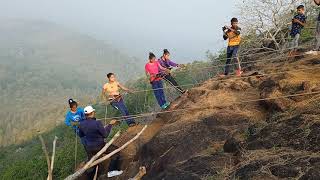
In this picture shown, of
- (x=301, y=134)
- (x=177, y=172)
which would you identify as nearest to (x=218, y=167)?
(x=177, y=172)

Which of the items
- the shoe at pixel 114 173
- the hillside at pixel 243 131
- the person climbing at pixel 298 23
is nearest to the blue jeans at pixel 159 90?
the hillside at pixel 243 131

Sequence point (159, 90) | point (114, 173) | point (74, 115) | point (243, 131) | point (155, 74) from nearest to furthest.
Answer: point (243, 131), point (114, 173), point (74, 115), point (155, 74), point (159, 90)

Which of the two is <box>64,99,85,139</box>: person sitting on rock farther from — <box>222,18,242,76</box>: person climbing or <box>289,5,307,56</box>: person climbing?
<box>289,5,307,56</box>: person climbing

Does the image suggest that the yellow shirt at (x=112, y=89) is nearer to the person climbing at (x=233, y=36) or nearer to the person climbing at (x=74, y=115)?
the person climbing at (x=74, y=115)

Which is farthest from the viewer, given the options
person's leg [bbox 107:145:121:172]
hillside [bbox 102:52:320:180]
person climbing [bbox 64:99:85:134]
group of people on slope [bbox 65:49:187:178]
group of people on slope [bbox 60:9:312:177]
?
person climbing [bbox 64:99:85:134]

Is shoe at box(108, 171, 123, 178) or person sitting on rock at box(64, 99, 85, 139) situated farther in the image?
person sitting on rock at box(64, 99, 85, 139)

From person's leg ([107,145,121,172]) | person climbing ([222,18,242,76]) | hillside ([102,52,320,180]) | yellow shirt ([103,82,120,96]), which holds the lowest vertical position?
person's leg ([107,145,121,172])

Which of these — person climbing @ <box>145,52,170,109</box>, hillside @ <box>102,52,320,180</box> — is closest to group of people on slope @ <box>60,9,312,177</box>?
person climbing @ <box>145,52,170,109</box>

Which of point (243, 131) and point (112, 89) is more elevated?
point (112, 89)

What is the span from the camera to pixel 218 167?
27.3ft

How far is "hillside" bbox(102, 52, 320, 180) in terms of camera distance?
7.73m

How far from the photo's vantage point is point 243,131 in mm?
9422

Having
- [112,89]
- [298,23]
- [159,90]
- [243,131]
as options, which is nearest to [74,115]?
[112,89]

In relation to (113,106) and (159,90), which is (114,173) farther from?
(159,90)
